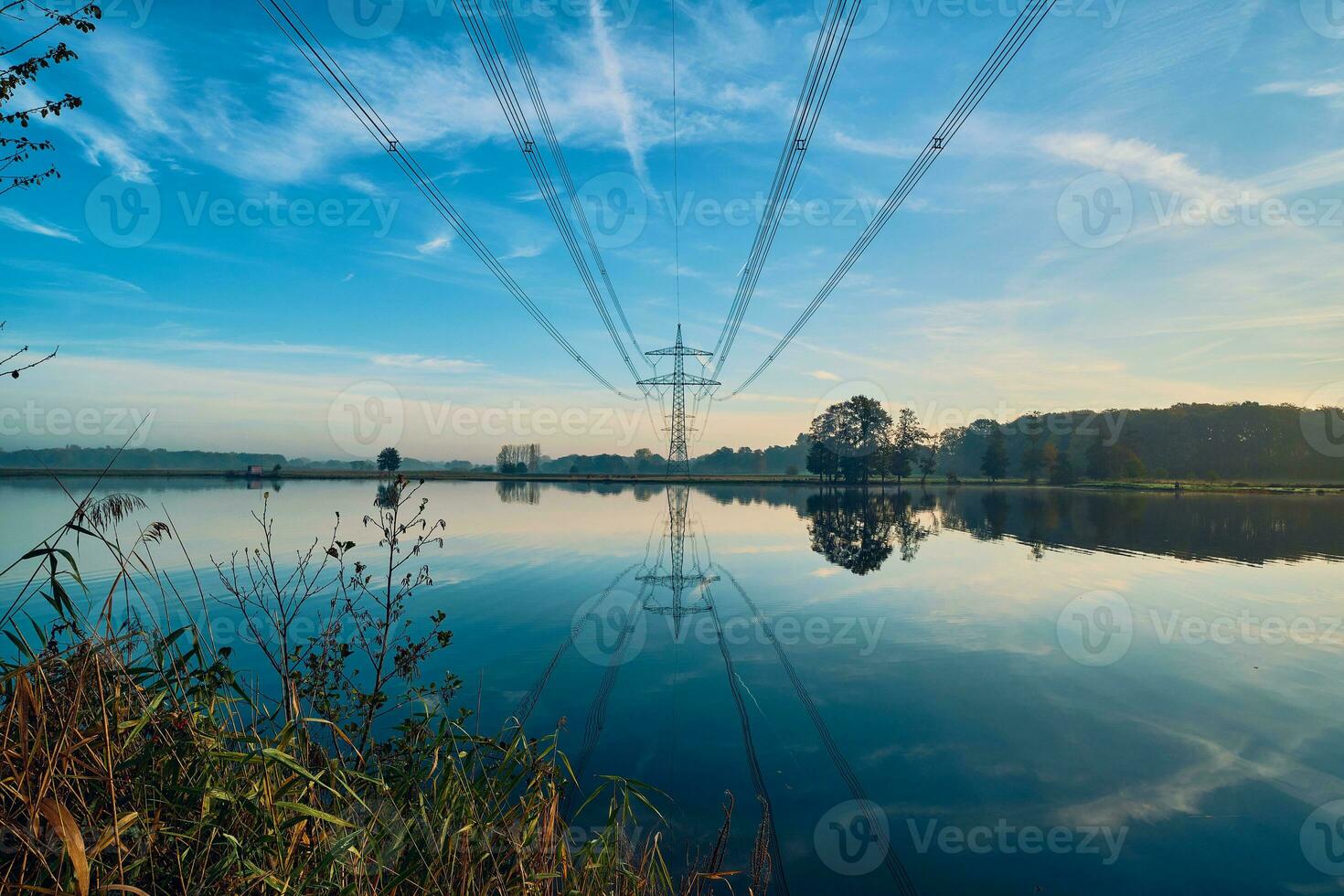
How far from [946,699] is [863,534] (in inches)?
902

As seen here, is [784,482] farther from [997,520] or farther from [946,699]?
[946,699]

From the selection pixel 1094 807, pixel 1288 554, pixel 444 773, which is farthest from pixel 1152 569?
pixel 444 773

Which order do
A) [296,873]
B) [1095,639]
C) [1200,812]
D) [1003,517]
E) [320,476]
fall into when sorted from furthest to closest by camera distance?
[320,476], [1003,517], [1095,639], [1200,812], [296,873]

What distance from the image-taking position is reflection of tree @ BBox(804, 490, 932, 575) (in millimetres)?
23250

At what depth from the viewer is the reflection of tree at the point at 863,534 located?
2325 cm

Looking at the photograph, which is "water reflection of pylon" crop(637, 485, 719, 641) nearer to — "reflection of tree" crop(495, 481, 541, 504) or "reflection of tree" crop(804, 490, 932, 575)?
"reflection of tree" crop(804, 490, 932, 575)

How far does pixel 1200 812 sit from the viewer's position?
254 inches

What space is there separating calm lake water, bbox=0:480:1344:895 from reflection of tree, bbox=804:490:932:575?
66 cm

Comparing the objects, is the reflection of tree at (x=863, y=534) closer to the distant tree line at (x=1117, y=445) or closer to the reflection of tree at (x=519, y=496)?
the reflection of tree at (x=519, y=496)

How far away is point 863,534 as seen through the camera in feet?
104

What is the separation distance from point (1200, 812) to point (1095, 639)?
23.4ft

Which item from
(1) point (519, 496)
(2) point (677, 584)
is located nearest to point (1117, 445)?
(1) point (519, 496)

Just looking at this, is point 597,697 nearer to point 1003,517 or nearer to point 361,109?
point 361,109

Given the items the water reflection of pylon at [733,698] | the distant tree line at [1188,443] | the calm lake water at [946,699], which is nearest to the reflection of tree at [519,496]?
the calm lake water at [946,699]
